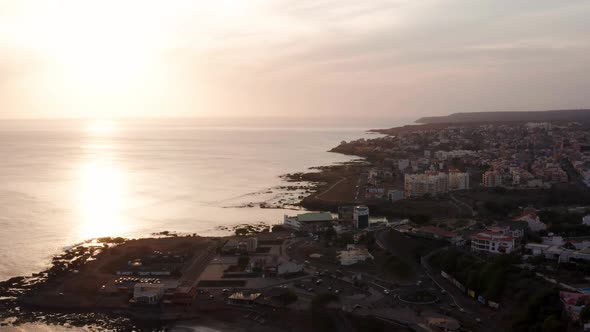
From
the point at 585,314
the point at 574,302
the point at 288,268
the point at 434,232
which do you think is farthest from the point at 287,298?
the point at 434,232

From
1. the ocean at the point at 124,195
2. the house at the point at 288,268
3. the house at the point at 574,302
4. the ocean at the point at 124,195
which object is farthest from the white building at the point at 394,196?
the house at the point at 574,302

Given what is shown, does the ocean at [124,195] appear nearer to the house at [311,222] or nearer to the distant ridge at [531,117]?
the house at [311,222]

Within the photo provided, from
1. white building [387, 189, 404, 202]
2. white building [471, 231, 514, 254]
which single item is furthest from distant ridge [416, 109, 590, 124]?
white building [471, 231, 514, 254]

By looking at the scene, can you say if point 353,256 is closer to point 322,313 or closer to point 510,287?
point 322,313

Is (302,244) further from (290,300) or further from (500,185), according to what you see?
(500,185)

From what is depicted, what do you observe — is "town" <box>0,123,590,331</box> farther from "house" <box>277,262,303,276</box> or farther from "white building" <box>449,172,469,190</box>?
"white building" <box>449,172,469,190</box>

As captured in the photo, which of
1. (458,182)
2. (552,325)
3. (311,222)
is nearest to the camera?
(552,325)
